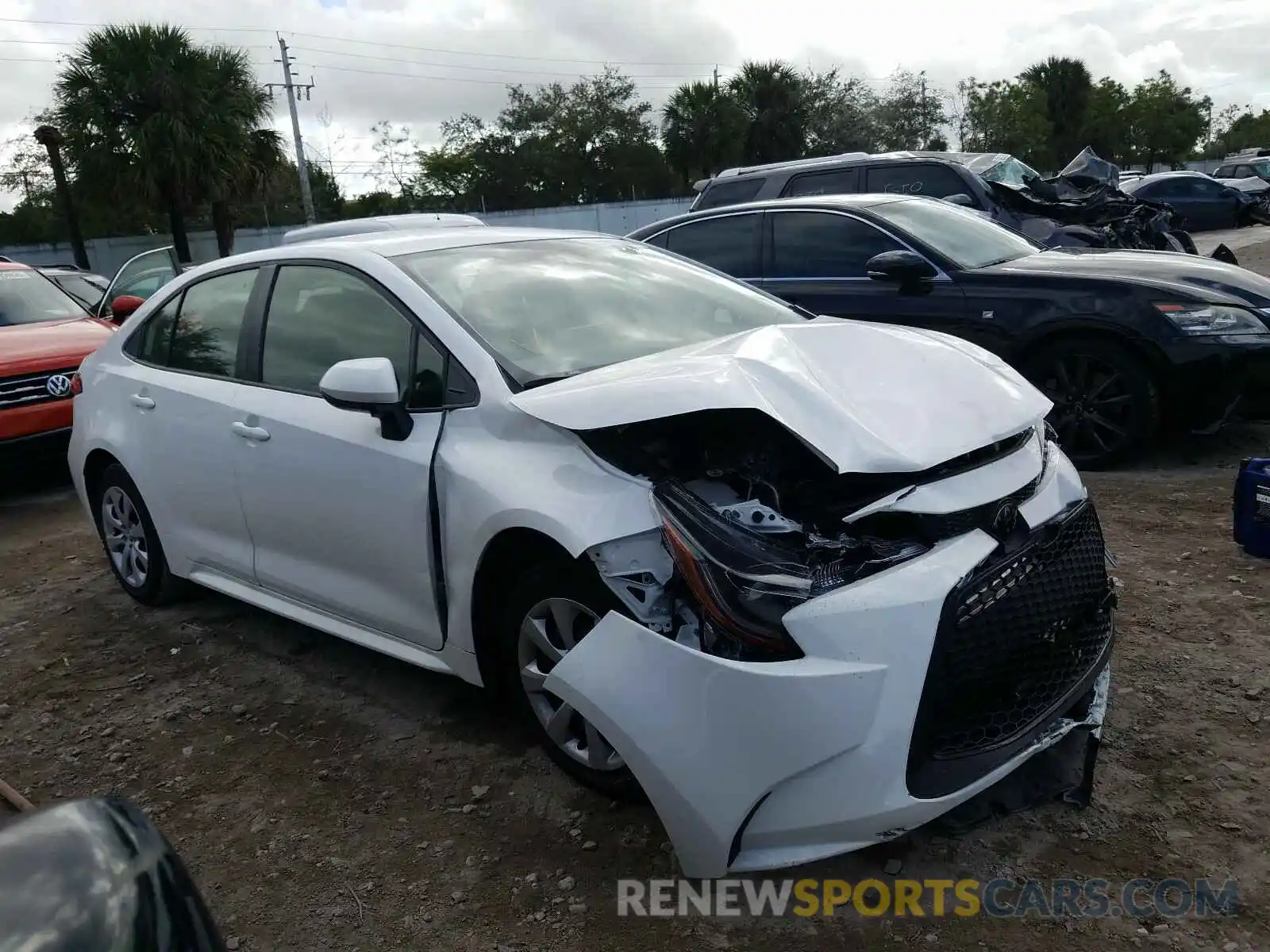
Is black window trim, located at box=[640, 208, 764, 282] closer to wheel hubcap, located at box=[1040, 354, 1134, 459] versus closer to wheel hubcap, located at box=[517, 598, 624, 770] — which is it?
wheel hubcap, located at box=[1040, 354, 1134, 459]

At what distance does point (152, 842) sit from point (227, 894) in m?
1.33

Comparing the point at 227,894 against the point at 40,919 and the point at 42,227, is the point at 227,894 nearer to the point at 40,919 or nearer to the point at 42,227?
the point at 40,919

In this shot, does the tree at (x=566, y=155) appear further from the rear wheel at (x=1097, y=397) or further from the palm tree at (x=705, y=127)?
the rear wheel at (x=1097, y=397)

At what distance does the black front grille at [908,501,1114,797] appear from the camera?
7.06ft

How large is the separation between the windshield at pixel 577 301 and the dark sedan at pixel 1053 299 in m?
2.24

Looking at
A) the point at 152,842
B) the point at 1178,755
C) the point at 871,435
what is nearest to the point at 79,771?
the point at 152,842

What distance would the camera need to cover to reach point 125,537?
4.61 meters

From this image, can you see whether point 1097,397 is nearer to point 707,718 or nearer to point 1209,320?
point 1209,320

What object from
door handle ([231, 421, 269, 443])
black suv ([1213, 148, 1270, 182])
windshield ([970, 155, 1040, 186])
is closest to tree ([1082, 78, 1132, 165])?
black suv ([1213, 148, 1270, 182])

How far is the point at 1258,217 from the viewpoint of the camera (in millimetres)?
24062

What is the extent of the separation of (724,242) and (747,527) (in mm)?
4719

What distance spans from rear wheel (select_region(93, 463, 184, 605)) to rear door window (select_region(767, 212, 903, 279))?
13.2 feet

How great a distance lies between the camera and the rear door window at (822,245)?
→ 6.18m

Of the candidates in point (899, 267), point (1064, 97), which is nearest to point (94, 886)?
point (899, 267)
